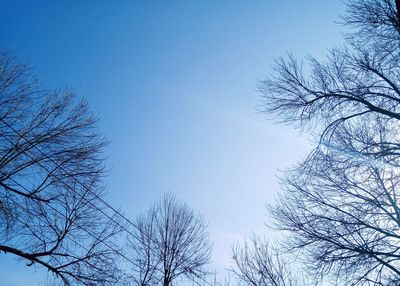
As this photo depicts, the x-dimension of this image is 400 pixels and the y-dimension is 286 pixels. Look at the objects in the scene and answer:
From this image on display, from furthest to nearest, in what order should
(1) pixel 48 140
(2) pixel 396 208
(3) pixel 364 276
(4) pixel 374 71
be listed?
(1) pixel 48 140 → (2) pixel 396 208 → (3) pixel 364 276 → (4) pixel 374 71

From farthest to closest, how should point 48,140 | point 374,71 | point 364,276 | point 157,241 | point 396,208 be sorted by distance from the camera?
point 157,241
point 48,140
point 396,208
point 364,276
point 374,71

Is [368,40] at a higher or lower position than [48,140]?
higher

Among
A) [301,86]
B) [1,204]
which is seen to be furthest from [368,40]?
[1,204]

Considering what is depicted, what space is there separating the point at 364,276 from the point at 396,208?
1712mm

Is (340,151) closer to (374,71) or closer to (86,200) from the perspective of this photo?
(374,71)

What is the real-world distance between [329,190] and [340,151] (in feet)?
3.62

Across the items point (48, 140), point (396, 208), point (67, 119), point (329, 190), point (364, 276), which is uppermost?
point (67, 119)

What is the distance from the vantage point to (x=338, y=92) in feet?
18.9

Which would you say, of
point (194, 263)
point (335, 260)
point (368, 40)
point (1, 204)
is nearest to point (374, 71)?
point (368, 40)

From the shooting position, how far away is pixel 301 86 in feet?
19.9

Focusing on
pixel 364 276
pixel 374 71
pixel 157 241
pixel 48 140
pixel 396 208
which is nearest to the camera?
pixel 374 71

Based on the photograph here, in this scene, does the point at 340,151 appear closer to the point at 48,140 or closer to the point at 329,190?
the point at 329,190

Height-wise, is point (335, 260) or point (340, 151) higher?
point (340, 151)

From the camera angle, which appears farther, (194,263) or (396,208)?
(194,263)
